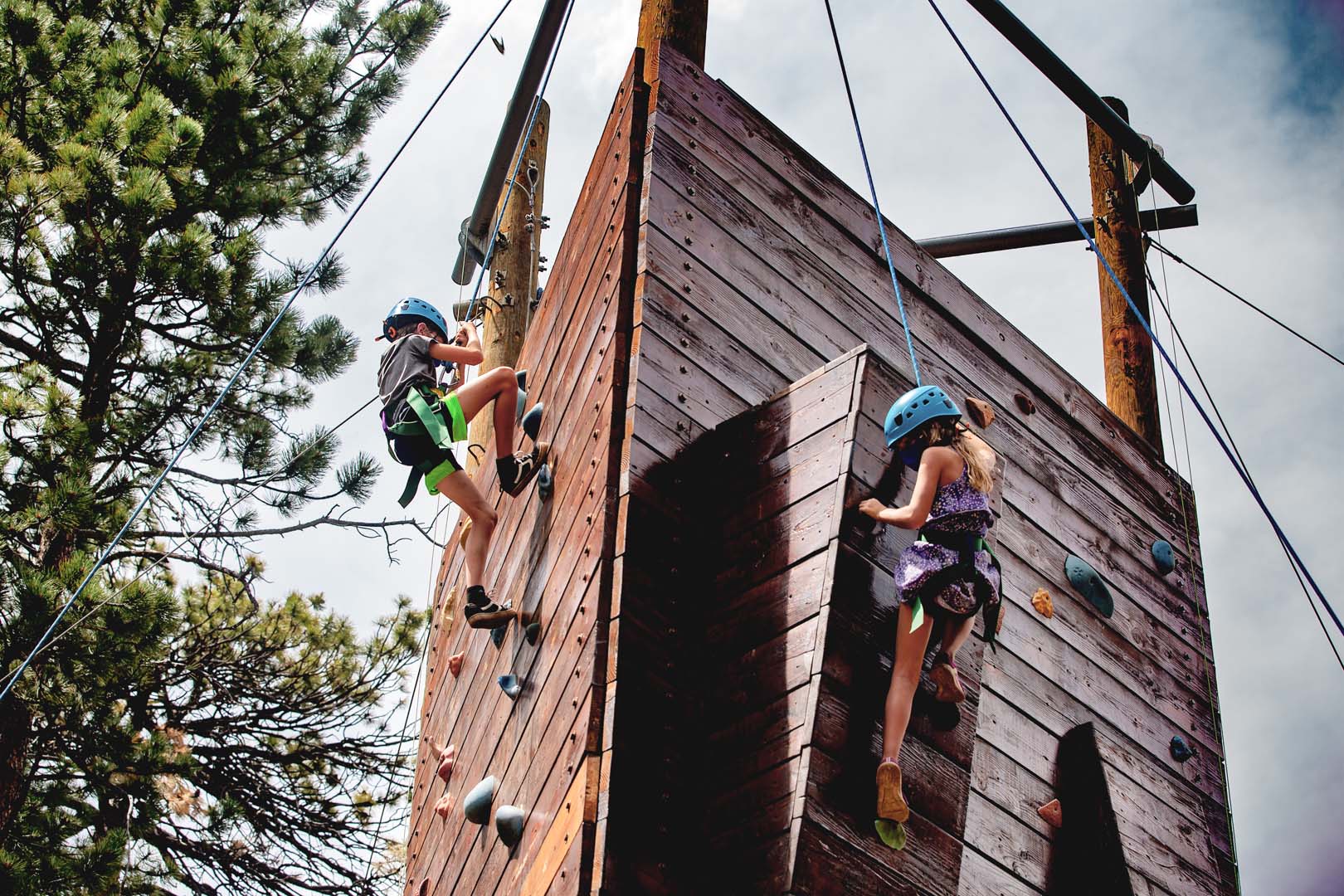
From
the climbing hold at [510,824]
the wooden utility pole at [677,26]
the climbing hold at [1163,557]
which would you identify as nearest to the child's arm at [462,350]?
the wooden utility pole at [677,26]

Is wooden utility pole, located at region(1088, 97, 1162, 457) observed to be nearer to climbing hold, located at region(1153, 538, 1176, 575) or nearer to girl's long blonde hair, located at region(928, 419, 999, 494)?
climbing hold, located at region(1153, 538, 1176, 575)

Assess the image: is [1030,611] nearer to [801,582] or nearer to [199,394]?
[801,582]

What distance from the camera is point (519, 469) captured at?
6090mm

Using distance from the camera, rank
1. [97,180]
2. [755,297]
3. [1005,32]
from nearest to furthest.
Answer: [755,297], [1005,32], [97,180]

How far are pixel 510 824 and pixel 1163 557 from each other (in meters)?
3.84

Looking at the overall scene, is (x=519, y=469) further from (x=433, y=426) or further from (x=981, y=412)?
(x=981, y=412)

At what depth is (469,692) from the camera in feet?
21.4

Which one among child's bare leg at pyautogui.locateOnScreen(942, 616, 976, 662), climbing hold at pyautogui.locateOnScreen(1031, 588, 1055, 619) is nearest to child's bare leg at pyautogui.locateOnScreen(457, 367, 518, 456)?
child's bare leg at pyautogui.locateOnScreen(942, 616, 976, 662)

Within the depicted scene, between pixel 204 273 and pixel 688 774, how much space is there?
745cm

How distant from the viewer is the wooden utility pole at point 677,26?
6348mm

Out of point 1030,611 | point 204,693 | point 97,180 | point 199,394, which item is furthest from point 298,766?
point 1030,611

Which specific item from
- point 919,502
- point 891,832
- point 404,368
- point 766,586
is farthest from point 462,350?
point 891,832

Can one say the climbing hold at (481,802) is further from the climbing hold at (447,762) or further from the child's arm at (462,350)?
the child's arm at (462,350)

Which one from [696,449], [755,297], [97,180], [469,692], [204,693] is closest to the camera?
[696,449]
